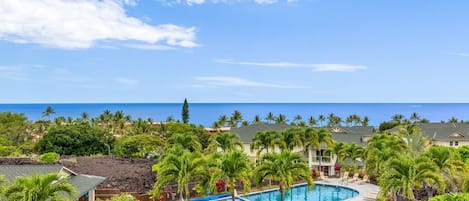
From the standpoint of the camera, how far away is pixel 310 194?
3444 cm

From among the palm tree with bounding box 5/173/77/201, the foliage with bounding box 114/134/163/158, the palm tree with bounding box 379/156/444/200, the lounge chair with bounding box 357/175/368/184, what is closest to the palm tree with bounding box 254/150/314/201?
the palm tree with bounding box 379/156/444/200

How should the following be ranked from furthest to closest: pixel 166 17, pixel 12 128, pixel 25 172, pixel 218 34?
pixel 12 128
pixel 218 34
pixel 166 17
pixel 25 172

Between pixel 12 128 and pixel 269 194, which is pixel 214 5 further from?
pixel 12 128

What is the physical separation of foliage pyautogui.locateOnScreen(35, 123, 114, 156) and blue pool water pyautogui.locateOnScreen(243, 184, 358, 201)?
28.3m

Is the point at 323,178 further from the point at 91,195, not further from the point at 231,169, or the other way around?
the point at 91,195

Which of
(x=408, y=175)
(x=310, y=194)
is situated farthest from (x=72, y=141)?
(x=408, y=175)

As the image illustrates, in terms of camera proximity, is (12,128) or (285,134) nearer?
(285,134)

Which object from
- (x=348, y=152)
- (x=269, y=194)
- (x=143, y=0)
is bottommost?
(x=269, y=194)

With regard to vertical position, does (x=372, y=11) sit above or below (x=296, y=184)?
above

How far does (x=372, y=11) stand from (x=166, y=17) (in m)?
22.2

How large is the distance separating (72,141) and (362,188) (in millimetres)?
34747

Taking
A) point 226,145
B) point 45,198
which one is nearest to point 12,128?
point 226,145

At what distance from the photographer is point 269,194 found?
34.2 metres

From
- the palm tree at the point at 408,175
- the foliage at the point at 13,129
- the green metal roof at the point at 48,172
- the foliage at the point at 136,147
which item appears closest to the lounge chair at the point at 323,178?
the palm tree at the point at 408,175
